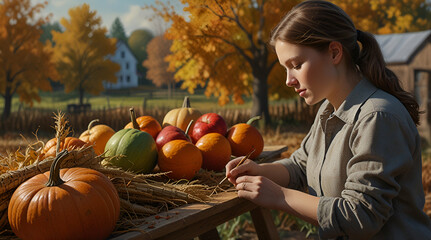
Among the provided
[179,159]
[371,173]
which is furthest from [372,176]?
[179,159]

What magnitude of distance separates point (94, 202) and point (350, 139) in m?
0.92

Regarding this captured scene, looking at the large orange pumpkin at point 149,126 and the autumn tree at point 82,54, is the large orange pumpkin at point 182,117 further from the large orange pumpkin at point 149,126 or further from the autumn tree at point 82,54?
the autumn tree at point 82,54

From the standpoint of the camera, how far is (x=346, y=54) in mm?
1643

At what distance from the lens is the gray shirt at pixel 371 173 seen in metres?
1.42

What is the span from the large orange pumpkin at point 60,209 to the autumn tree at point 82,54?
24.0 m

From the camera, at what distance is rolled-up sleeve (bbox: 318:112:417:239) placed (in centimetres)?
141

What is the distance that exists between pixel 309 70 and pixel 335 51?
0.43 ft

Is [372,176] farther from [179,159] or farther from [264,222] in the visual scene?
[264,222]

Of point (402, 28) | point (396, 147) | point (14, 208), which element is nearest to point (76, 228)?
point (14, 208)

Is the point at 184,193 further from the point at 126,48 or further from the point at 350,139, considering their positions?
the point at 126,48

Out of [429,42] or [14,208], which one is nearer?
[14,208]

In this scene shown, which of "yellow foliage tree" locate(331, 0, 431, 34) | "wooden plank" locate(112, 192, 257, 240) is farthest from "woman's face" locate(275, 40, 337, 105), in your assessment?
"yellow foliage tree" locate(331, 0, 431, 34)

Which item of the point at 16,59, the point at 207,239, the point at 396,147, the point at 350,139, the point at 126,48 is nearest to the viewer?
the point at 396,147

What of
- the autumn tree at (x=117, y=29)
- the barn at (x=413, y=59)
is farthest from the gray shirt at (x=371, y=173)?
the autumn tree at (x=117, y=29)
